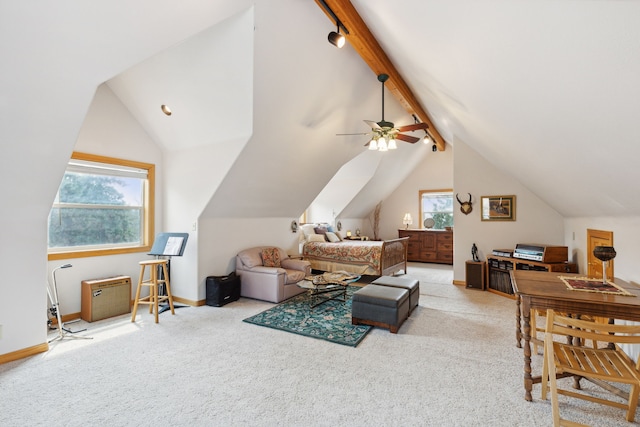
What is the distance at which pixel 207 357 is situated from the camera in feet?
9.16

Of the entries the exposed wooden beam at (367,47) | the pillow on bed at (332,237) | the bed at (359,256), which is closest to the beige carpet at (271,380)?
the bed at (359,256)

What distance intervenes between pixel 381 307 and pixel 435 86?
268 centimetres

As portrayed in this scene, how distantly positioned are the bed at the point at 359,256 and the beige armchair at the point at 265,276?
1153mm

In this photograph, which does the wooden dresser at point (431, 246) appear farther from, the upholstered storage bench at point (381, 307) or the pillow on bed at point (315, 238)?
the upholstered storage bench at point (381, 307)

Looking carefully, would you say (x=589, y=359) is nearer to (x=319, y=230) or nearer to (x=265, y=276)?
(x=265, y=276)

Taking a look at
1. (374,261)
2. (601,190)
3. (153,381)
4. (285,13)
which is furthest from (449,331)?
(285,13)

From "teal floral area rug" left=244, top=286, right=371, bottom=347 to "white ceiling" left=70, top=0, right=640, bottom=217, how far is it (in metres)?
1.83

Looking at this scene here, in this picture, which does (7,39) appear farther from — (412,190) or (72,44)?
(412,190)

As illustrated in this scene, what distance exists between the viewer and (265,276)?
4645mm

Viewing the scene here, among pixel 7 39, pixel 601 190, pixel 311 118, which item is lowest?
pixel 601 190

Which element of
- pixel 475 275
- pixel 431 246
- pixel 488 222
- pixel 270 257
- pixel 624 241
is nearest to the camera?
pixel 624 241

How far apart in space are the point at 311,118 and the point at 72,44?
279 centimetres

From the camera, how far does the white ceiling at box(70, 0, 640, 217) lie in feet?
4.54

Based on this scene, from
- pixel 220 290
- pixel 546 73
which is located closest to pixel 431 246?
pixel 220 290
